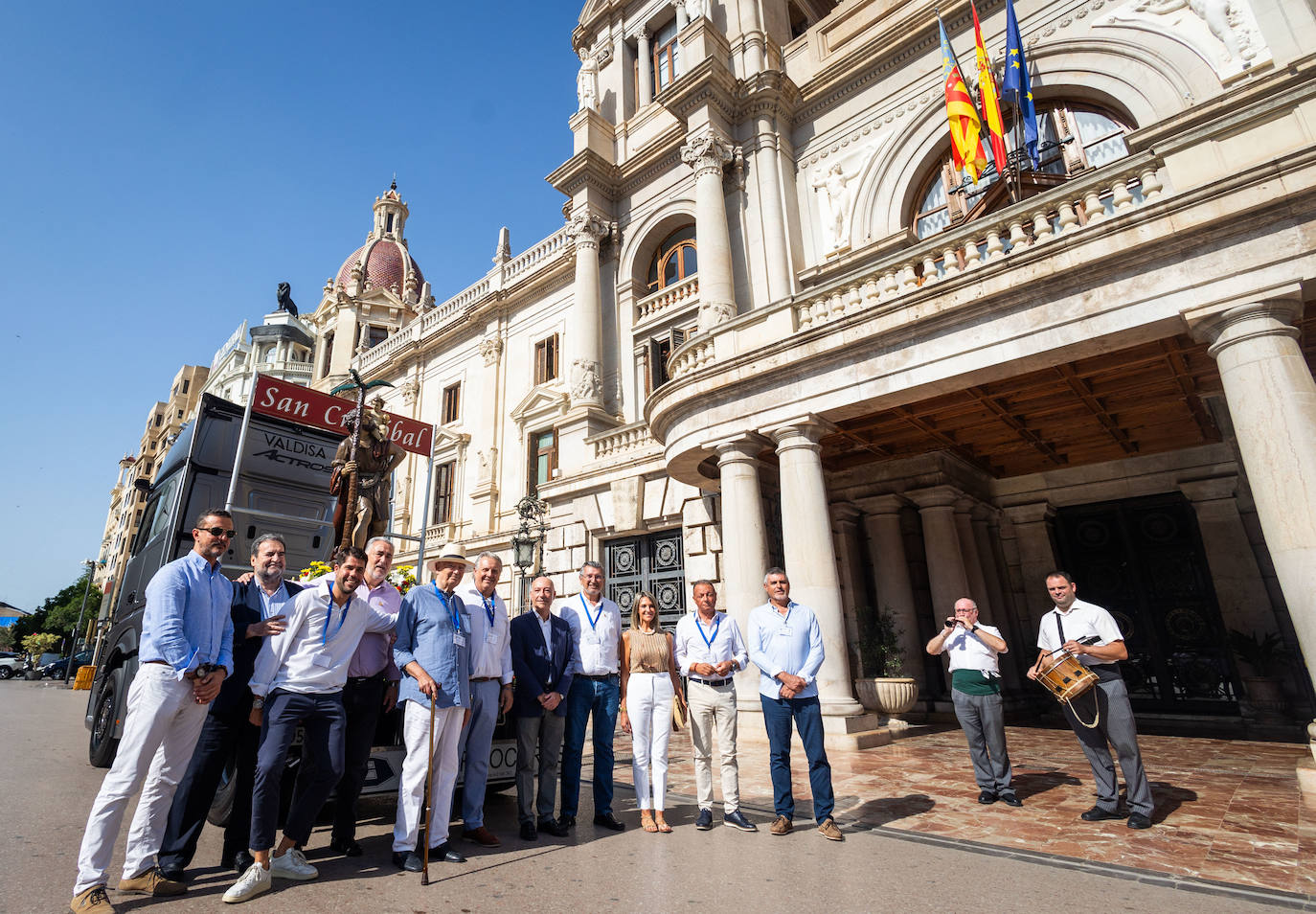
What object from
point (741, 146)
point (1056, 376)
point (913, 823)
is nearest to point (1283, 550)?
point (1056, 376)

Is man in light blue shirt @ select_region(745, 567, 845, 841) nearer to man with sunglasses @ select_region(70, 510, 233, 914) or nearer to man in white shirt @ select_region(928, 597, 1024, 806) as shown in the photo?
man in white shirt @ select_region(928, 597, 1024, 806)

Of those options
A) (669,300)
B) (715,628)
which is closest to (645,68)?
(669,300)

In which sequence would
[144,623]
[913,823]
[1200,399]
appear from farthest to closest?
[1200,399], [913,823], [144,623]

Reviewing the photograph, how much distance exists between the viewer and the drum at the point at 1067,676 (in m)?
5.11

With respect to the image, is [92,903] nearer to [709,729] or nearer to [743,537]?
[709,729]

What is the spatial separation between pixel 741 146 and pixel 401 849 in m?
15.9

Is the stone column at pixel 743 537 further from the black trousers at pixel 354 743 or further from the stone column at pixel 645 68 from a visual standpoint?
the stone column at pixel 645 68

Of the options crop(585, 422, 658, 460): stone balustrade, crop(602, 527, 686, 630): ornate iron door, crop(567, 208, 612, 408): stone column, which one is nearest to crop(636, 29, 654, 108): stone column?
crop(567, 208, 612, 408): stone column

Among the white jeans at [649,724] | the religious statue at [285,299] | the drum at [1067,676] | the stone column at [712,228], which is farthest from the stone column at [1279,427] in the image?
the religious statue at [285,299]

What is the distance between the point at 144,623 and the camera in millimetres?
3719

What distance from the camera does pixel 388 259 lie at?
43.2 meters

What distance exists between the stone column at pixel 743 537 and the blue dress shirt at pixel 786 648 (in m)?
4.27

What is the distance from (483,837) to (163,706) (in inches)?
89.4

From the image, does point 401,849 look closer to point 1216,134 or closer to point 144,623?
point 144,623
